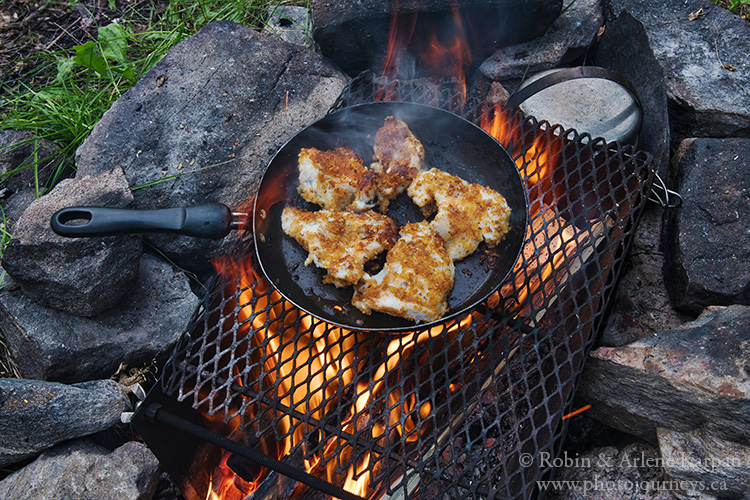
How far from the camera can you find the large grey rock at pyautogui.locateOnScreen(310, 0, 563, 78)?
322 cm

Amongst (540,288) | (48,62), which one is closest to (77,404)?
(540,288)

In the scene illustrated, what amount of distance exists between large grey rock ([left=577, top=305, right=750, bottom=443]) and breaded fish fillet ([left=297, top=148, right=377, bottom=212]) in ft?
4.83

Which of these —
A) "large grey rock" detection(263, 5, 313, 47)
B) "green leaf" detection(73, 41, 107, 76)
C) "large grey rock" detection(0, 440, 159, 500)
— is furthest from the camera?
"large grey rock" detection(263, 5, 313, 47)

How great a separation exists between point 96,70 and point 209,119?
132cm

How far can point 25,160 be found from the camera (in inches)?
134

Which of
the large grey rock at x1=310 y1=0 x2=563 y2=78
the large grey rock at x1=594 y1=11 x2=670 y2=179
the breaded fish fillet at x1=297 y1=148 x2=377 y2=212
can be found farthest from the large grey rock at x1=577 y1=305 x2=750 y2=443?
the large grey rock at x1=310 y1=0 x2=563 y2=78

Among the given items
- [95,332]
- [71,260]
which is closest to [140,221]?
[71,260]

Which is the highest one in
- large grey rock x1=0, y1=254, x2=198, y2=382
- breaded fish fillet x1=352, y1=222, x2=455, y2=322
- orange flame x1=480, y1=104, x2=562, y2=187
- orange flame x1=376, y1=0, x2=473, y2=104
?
orange flame x1=376, y1=0, x2=473, y2=104

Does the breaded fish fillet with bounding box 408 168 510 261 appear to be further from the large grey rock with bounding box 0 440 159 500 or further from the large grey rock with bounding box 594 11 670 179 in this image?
the large grey rock with bounding box 0 440 159 500

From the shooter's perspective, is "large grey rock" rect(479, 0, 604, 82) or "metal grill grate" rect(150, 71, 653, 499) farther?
"large grey rock" rect(479, 0, 604, 82)

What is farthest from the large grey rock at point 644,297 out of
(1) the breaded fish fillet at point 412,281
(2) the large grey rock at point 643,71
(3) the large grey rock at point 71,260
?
(3) the large grey rock at point 71,260

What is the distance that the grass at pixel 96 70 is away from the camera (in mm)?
3486

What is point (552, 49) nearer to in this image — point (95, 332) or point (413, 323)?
point (413, 323)

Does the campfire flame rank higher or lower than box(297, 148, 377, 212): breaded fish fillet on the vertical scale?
lower
